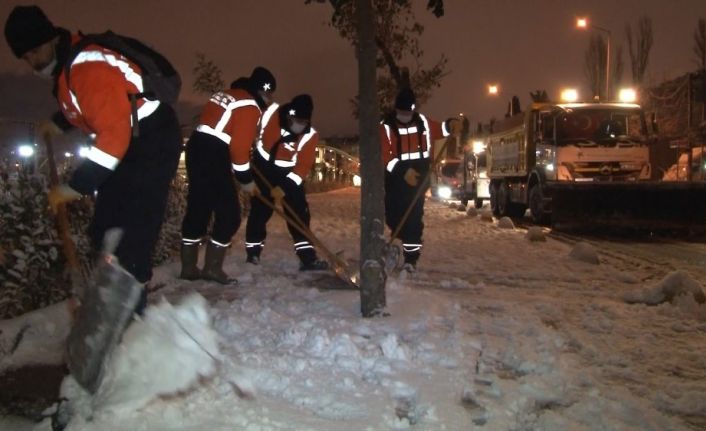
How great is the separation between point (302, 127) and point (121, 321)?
4330 mm

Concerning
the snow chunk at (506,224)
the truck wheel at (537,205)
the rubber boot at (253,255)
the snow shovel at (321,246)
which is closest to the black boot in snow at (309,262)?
the snow shovel at (321,246)

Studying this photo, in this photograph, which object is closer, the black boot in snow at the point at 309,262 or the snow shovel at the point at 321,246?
the snow shovel at the point at 321,246

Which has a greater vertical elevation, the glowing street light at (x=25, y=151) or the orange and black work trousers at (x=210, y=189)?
the glowing street light at (x=25, y=151)

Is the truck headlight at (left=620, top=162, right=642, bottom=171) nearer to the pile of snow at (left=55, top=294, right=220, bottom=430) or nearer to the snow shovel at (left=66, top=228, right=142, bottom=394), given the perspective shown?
the pile of snow at (left=55, top=294, right=220, bottom=430)

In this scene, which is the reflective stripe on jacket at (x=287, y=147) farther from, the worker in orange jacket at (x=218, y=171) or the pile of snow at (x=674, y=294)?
the pile of snow at (x=674, y=294)

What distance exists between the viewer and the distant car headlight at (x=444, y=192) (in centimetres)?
3409

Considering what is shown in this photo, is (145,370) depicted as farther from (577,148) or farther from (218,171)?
(577,148)

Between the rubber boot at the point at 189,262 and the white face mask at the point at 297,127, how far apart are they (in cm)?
171

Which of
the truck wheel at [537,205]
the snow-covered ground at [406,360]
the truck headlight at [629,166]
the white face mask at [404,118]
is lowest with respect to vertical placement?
the snow-covered ground at [406,360]

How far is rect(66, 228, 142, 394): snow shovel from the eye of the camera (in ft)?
9.64

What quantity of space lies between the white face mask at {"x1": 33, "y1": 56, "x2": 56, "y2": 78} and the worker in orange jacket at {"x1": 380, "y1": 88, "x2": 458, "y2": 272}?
4.30 m

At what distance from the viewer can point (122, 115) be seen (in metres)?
3.13

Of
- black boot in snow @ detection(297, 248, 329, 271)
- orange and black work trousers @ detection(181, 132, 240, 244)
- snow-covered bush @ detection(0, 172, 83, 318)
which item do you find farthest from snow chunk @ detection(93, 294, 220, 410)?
black boot in snow @ detection(297, 248, 329, 271)

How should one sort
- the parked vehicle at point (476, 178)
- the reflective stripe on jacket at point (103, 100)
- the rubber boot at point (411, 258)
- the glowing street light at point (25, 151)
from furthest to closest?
the parked vehicle at point (476, 178)
the glowing street light at point (25, 151)
the rubber boot at point (411, 258)
the reflective stripe on jacket at point (103, 100)
